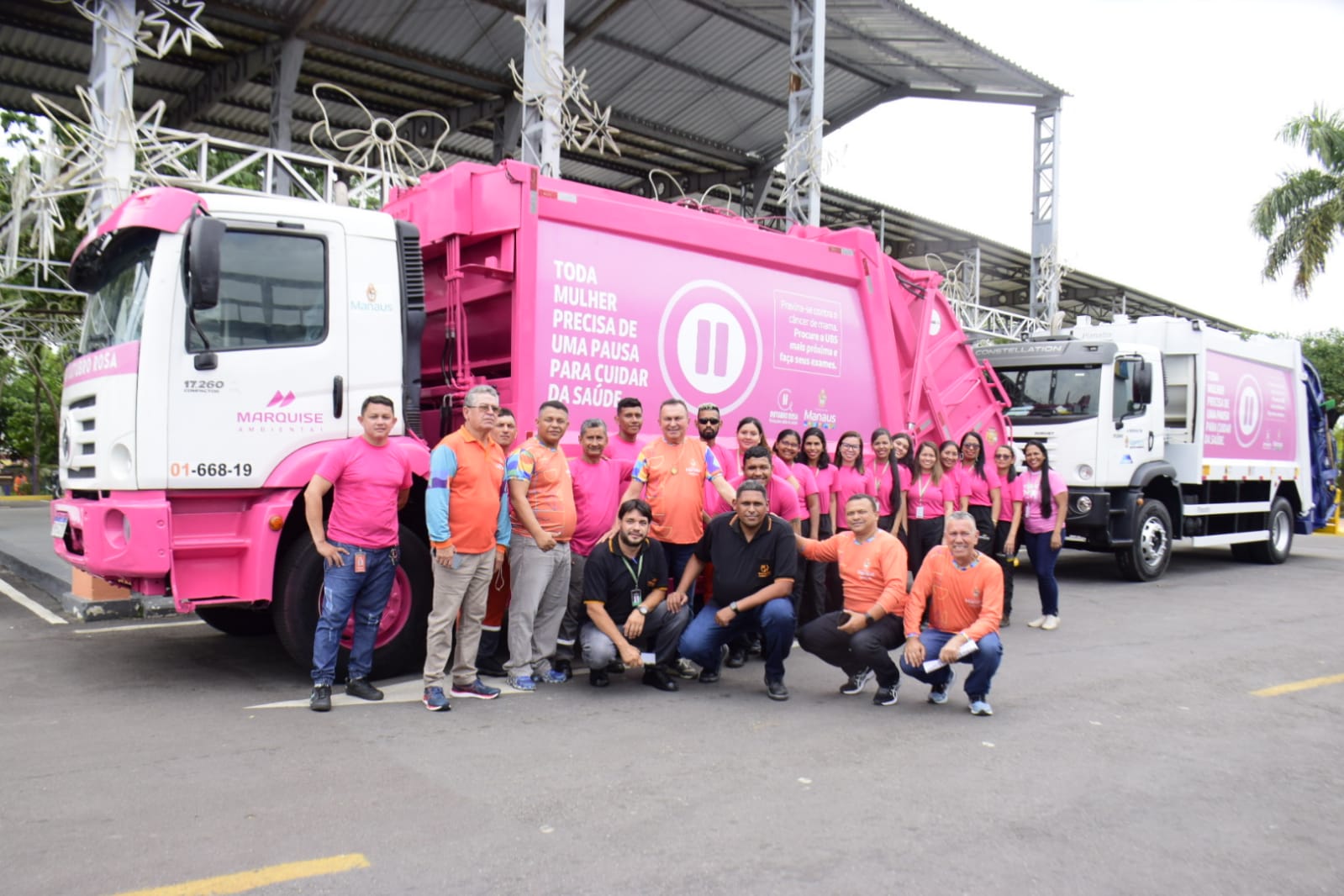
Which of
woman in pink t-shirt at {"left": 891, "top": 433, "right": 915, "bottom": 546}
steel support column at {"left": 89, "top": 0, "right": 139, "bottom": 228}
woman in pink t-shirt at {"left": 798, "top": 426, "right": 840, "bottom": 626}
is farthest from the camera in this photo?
steel support column at {"left": 89, "top": 0, "right": 139, "bottom": 228}

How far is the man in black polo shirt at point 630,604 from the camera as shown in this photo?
5754mm

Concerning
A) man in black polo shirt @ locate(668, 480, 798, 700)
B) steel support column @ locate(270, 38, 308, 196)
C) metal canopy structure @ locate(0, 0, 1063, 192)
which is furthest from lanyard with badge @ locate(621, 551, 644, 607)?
steel support column @ locate(270, 38, 308, 196)

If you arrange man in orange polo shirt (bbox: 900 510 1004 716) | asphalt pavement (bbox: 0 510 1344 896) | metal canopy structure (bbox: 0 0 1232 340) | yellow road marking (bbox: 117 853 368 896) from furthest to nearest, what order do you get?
metal canopy structure (bbox: 0 0 1232 340) → man in orange polo shirt (bbox: 900 510 1004 716) → asphalt pavement (bbox: 0 510 1344 896) → yellow road marking (bbox: 117 853 368 896)

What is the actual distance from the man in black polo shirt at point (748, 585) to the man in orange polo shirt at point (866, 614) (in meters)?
0.21

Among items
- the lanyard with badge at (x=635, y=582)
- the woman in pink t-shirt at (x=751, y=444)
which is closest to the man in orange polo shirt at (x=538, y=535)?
the lanyard with badge at (x=635, y=582)

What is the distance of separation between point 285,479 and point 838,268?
182 inches

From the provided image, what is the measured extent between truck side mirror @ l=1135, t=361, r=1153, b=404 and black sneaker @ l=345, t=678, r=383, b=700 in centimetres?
872

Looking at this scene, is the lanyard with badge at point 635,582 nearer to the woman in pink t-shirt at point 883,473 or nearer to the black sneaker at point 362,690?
the black sneaker at point 362,690

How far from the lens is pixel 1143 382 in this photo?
11.0 meters

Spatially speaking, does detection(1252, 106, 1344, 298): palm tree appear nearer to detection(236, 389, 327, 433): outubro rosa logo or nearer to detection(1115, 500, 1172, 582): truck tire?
detection(1115, 500, 1172, 582): truck tire

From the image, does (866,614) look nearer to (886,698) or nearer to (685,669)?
(886,698)

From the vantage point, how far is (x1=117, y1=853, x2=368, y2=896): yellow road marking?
311 centimetres

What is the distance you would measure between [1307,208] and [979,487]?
1885cm

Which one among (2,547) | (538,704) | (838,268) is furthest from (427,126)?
(538,704)
